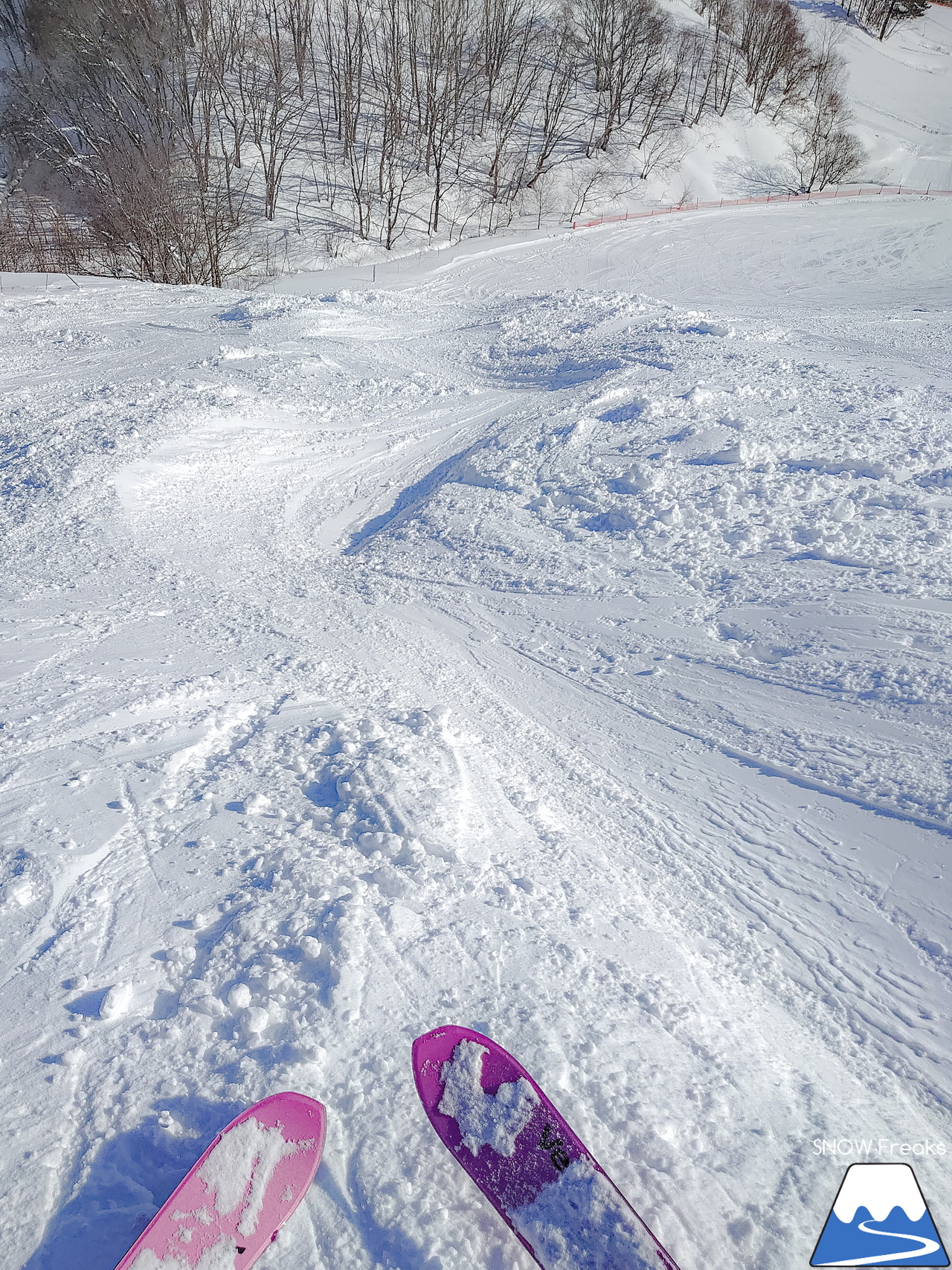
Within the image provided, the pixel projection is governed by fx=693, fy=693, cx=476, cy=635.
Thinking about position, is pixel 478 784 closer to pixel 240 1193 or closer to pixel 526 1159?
pixel 526 1159

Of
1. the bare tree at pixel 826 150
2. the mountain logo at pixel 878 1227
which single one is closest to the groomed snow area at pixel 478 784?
the mountain logo at pixel 878 1227

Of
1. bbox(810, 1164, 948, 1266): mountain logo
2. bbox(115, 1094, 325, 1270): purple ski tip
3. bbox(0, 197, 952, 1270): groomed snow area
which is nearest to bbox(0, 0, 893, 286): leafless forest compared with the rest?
bbox(0, 197, 952, 1270): groomed snow area

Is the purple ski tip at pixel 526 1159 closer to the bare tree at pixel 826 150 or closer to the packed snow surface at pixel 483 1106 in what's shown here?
the packed snow surface at pixel 483 1106

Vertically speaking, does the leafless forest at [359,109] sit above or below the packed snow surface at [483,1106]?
above

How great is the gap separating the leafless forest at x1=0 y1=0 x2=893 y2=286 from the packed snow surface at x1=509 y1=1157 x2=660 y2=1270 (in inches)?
800

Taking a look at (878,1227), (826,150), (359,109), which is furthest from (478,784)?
(826,150)

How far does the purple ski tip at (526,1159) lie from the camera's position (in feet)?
6.23

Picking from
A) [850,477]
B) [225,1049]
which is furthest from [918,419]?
[225,1049]

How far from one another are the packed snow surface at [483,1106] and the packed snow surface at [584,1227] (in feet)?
0.54

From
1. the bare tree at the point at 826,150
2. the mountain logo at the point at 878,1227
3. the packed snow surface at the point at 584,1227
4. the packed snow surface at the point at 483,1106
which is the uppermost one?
the bare tree at the point at 826,150

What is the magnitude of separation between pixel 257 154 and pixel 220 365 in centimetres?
2311

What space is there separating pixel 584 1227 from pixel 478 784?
1.91 m

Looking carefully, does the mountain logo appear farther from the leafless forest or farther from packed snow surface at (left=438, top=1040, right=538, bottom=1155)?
the leafless forest

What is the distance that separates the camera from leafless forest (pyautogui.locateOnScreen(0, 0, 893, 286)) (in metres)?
22.4
